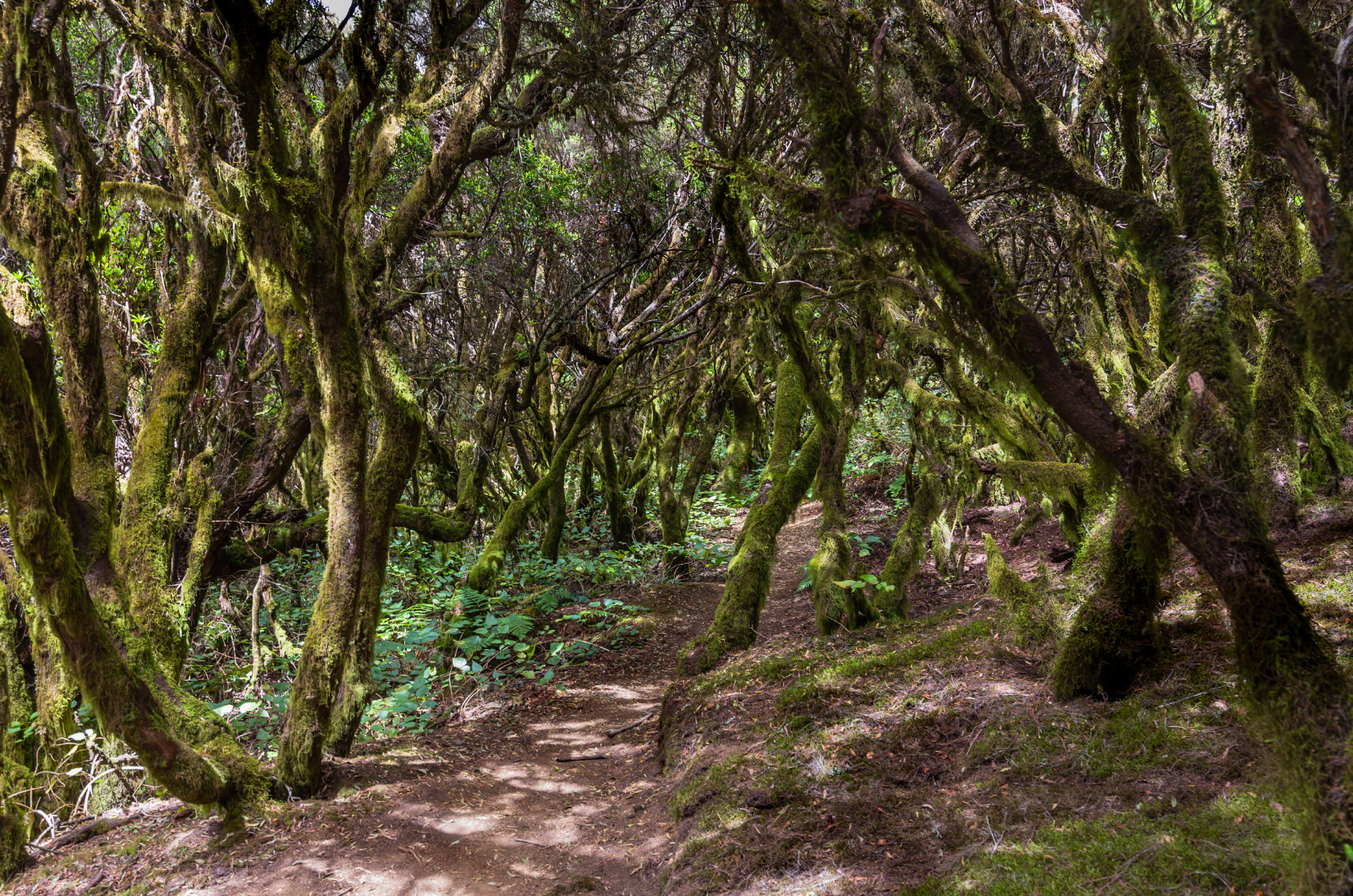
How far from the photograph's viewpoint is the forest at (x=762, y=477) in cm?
259

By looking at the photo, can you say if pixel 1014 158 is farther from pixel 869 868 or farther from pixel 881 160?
pixel 869 868

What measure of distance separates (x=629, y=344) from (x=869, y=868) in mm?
7855

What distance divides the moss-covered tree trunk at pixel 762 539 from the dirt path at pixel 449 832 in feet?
3.13

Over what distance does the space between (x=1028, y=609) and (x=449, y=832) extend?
3.87m

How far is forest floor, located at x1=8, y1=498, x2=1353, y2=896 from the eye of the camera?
259 centimetres

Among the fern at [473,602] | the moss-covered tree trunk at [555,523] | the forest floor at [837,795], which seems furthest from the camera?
the moss-covered tree trunk at [555,523]

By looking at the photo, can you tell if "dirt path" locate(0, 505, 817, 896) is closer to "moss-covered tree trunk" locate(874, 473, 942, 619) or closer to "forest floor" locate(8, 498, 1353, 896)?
"forest floor" locate(8, 498, 1353, 896)

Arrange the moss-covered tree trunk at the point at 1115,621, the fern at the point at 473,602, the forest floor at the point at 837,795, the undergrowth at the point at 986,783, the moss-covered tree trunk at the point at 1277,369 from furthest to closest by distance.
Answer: the fern at the point at 473,602, the moss-covered tree trunk at the point at 1277,369, the moss-covered tree trunk at the point at 1115,621, the forest floor at the point at 837,795, the undergrowth at the point at 986,783

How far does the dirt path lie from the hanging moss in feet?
8.12

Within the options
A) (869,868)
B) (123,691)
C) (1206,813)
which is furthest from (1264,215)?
(123,691)

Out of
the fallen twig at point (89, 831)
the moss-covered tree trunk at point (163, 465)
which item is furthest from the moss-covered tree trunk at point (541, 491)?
the fallen twig at point (89, 831)

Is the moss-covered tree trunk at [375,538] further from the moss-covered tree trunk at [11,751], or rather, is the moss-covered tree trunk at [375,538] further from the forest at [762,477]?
the moss-covered tree trunk at [11,751]

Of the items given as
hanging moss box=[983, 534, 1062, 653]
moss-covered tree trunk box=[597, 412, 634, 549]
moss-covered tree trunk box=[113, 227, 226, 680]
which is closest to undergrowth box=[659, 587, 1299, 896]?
hanging moss box=[983, 534, 1062, 653]

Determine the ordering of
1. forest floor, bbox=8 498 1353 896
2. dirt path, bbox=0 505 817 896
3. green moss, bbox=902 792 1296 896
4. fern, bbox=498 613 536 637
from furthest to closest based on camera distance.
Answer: fern, bbox=498 613 536 637 → dirt path, bbox=0 505 817 896 → forest floor, bbox=8 498 1353 896 → green moss, bbox=902 792 1296 896
